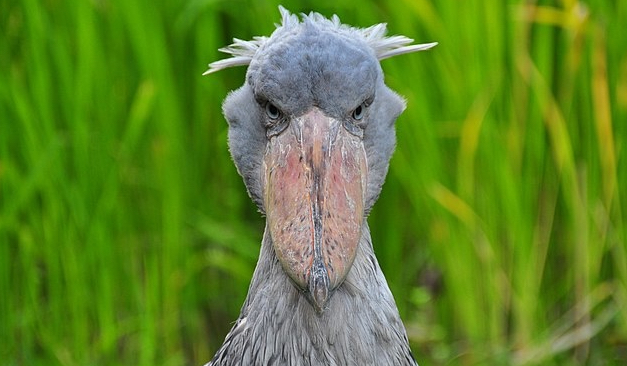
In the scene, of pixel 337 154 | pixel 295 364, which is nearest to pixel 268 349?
pixel 295 364

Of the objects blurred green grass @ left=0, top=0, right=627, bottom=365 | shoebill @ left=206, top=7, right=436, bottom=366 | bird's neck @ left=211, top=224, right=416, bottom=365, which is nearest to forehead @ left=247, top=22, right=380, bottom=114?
shoebill @ left=206, top=7, right=436, bottom=366

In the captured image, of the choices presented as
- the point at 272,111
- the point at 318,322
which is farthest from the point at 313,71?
the point at 318,322

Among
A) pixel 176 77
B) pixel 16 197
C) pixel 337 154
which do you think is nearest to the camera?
pixel 337 154

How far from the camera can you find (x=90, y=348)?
402 cm

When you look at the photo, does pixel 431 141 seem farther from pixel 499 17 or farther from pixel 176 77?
pixel 176 77

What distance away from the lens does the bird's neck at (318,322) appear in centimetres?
234

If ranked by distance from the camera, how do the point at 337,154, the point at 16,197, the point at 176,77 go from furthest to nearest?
the point at 176,77 < the point at 16,197 < the point at 337,154

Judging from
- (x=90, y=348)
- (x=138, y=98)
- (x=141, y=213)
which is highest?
(x=138, y=98)

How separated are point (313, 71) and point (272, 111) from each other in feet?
0.51

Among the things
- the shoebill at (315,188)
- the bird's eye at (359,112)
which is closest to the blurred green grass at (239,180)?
the shoebill at (315,188)

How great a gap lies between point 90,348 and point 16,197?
2.01 ft

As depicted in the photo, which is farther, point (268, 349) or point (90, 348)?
point (90, 348)

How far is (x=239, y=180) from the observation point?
4141mm

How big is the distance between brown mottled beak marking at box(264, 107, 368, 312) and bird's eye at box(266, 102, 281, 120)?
4cm
